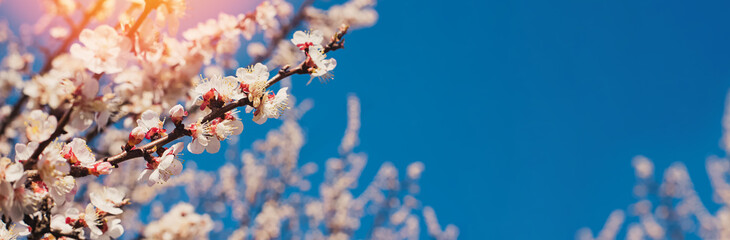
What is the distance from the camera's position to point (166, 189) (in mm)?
8695

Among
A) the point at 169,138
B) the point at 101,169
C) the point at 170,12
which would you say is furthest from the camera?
the point at 170,12

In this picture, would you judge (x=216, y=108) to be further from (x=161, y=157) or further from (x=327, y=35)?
(x=327, y=35)

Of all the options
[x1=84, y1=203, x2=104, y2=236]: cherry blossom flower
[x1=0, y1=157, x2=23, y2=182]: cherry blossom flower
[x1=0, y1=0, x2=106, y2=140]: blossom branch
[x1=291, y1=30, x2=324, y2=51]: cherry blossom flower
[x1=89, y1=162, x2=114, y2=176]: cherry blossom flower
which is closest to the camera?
[x1=0, y1=157, x2=23, y2=182]: cherry blossom flower

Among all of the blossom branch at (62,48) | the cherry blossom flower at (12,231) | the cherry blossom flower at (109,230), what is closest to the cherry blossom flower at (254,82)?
the cherry blossom flower at (109,230)

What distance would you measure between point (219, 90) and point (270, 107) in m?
0.21

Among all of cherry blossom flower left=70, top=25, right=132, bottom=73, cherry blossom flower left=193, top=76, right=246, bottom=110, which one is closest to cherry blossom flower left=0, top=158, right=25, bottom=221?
cherry blossom flower left=70, top=25, right=132, bottom=73

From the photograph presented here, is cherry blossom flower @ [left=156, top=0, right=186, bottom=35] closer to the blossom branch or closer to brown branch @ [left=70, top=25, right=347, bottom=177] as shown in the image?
the blossom branch

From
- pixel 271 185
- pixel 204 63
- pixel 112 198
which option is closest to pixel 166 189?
pixel 271 185

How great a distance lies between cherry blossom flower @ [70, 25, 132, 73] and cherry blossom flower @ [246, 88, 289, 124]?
535 millimetres

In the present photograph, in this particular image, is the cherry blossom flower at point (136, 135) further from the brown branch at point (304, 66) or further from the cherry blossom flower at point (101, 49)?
the brown branch at point (304, 66)

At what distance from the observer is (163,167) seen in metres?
1.60

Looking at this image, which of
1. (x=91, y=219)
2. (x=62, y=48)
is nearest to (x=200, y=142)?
(x=91, y=219)

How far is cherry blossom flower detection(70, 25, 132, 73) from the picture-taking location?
5.15 feet

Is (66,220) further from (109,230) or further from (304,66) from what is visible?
(304,66)
